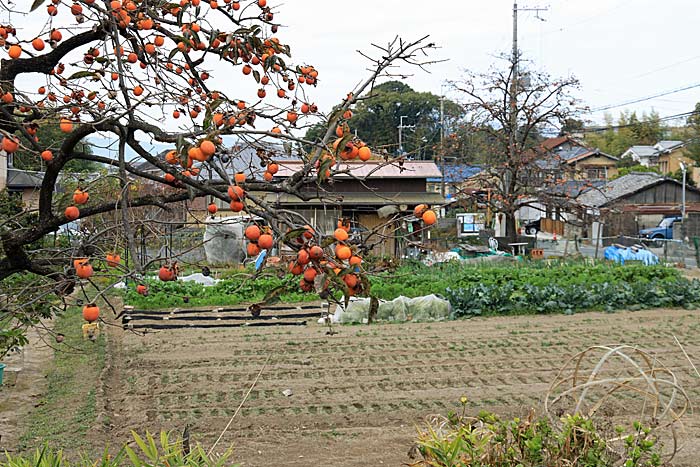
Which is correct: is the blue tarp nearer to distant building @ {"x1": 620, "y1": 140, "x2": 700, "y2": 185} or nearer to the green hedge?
the green hedge

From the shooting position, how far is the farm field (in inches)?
212

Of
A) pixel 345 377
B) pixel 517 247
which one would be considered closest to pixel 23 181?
pixel 345 377

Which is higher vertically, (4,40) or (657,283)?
(4,40)

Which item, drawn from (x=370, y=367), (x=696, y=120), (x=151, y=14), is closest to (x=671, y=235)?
(x=696, y=120)

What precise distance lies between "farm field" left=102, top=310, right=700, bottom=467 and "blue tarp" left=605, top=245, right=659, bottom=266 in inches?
243

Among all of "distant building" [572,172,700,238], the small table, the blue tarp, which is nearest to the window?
A: "distant building" [572,172,700,238]

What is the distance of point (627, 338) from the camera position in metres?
8.92

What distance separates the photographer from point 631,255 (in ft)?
55.9

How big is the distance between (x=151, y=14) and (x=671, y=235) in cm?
2717

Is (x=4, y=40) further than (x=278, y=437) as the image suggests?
No

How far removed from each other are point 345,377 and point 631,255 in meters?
12.1

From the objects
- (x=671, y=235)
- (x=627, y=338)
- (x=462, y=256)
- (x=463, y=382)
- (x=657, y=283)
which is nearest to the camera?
(x=463, y=382)

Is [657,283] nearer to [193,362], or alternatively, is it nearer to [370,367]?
[370,367]

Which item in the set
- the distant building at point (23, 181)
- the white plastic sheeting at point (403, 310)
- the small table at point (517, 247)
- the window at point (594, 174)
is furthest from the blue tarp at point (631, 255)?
the distant building at point (23, 181)
